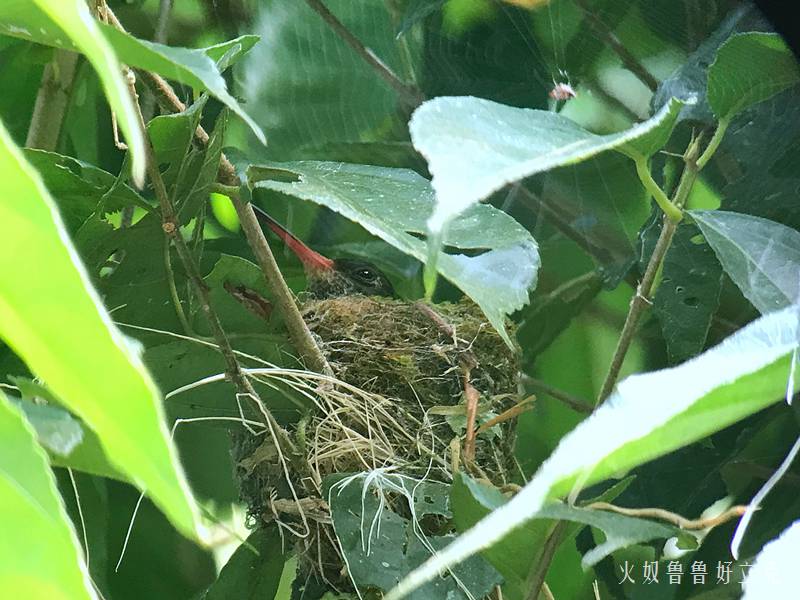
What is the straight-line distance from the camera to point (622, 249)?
103 centimetres

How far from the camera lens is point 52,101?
0.96 m

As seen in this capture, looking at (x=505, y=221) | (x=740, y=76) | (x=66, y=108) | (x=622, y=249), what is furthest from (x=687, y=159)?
(x=66, y=108)

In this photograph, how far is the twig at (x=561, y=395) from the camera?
3.40 feet

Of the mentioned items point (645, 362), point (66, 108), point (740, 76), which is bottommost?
point (645, 362)

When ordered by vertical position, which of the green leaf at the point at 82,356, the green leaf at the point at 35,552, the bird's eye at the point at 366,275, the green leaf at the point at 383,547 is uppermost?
the green leaf at the point at 82,356

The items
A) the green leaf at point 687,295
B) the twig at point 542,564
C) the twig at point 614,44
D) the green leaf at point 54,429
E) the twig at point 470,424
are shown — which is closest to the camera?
the green leaf at point 54,429

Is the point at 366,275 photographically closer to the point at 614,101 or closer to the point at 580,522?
the point at 614,101

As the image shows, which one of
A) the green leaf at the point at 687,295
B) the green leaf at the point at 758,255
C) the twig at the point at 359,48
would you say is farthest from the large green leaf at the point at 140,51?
the twig at the point at 359,48

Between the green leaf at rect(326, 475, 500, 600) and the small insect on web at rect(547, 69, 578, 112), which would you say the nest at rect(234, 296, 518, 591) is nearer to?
the green leaf at rect(326, 475, 500, 600)

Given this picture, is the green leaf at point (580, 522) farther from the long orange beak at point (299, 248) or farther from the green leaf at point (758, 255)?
the long orange beak at point (299, 248)

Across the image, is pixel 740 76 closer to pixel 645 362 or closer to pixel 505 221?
pixel 505 221

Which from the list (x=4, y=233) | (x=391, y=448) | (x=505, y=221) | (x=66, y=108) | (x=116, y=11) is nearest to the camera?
(x=4, y=233)

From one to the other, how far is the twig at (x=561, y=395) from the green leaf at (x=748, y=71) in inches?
18.7

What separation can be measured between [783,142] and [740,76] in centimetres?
25
